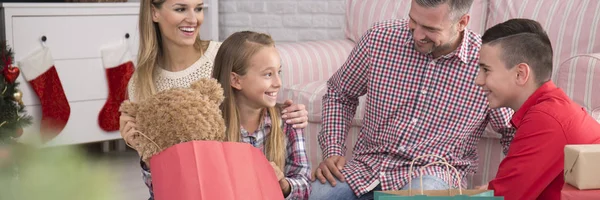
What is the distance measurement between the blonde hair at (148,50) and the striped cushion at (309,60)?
0.81 m

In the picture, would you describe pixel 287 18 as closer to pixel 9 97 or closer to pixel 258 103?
pixel 9 97

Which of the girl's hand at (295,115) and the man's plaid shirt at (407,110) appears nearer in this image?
the girl's hand at (295,115)

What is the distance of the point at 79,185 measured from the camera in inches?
10.3

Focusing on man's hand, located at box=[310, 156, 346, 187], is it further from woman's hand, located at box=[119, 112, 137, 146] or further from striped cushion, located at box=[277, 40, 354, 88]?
striped cushion, located at box=[277, 40, 354, 88]

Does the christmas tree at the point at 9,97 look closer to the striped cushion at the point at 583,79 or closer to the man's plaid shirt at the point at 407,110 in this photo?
the man's plaid shirt at the point at 407,110

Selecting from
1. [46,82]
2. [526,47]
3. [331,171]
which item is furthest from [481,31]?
[46,82]

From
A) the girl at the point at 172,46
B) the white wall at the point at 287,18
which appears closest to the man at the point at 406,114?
the girl at the point at 172,46

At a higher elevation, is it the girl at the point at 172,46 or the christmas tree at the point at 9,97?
the girl at the point at 172,46

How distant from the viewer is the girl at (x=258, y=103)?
1.69 metres

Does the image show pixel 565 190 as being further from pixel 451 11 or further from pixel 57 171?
pixel 57 171

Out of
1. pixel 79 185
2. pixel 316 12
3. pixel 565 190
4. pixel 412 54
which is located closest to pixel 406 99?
pixel 412 54

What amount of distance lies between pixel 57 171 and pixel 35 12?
3.50 metres

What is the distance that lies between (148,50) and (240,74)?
14.5 inches

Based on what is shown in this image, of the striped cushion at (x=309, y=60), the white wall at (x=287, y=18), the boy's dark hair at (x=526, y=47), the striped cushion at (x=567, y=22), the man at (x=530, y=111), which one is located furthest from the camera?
the white wall at (x=287, y=18)
